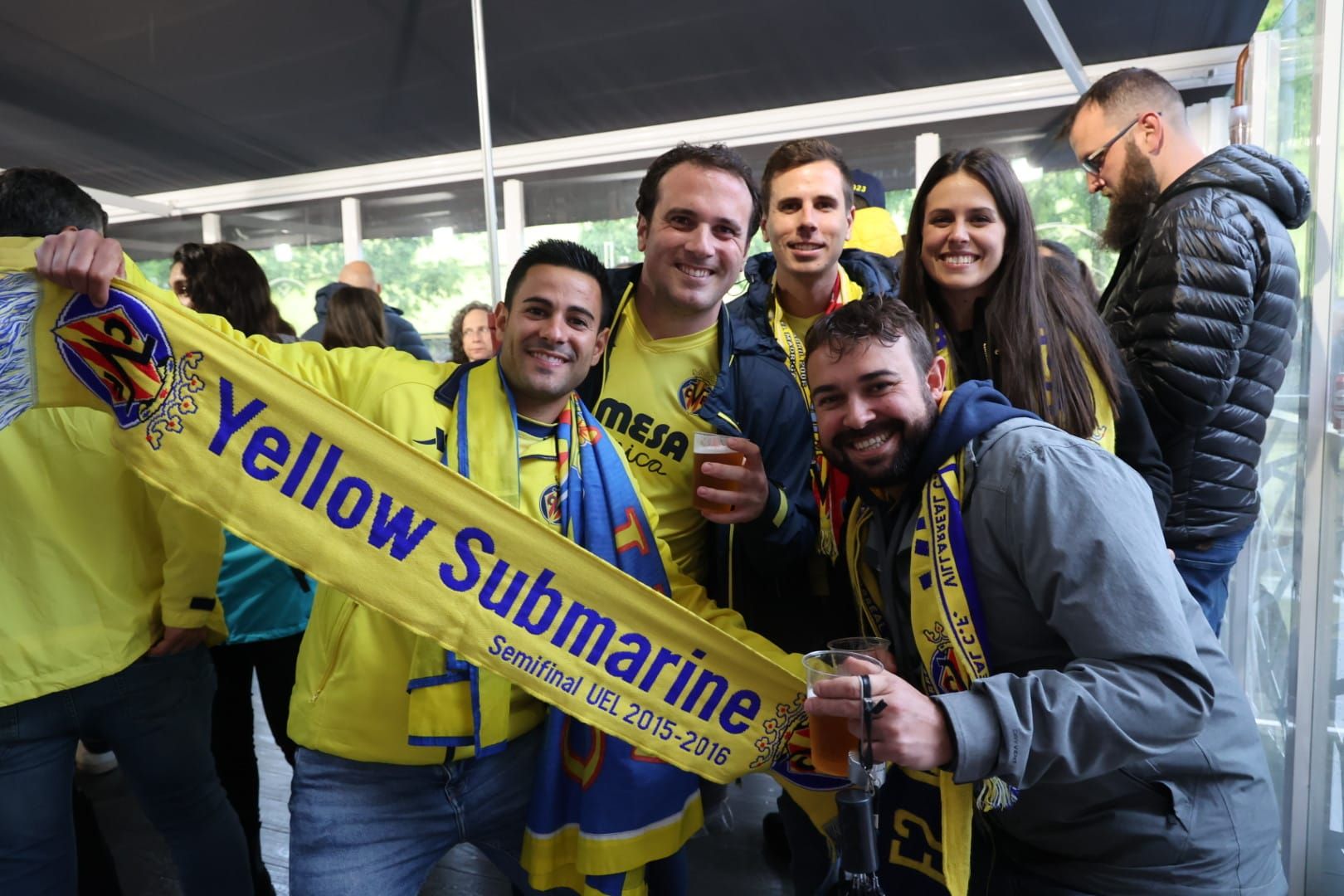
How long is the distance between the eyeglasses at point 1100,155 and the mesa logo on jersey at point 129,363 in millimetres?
2393

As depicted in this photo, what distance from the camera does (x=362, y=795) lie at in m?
1.44

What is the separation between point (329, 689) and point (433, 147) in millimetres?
5719

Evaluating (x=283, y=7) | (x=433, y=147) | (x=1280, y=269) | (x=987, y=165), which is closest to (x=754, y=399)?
(x=987, y=165)

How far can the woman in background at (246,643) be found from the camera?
238 centimetres

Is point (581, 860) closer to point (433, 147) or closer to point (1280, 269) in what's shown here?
point (1280, 269)

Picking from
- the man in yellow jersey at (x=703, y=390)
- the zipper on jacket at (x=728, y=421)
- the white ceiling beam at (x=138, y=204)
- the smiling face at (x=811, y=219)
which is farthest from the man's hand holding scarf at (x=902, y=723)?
the white ceiling beam at (x=138, y=204)

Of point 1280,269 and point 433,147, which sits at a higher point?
point 433,147

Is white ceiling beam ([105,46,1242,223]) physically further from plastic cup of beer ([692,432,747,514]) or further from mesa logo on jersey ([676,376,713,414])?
plastic cup of beer ([692,432,747,514])

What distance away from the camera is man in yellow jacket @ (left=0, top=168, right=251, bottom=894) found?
1.58m

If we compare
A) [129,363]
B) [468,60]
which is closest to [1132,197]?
[129,363]

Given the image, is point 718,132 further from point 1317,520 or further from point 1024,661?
point 1024,661

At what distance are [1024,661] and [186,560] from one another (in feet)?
5.09

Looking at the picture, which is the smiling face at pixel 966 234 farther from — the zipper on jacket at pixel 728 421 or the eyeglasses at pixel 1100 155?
the eyeglasses at pixel 1100 155

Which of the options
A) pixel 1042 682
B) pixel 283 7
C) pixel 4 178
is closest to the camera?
pixel 1042 682
